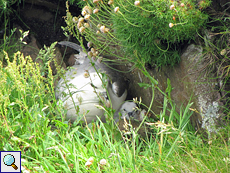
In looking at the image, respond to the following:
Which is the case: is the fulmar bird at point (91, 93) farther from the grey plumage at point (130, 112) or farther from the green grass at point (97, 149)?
the green grass at point (97, 149)

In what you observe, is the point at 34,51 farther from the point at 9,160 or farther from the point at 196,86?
the point at 196,86

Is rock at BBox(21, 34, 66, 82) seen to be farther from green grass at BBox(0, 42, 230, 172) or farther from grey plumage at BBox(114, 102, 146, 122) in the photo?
green grass at BBox(0, 42, 230, 172)

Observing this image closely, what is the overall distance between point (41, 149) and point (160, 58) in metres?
1.06

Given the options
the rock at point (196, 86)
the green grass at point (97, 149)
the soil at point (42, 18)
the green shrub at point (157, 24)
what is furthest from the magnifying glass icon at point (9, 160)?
the soil at point (42, 18)

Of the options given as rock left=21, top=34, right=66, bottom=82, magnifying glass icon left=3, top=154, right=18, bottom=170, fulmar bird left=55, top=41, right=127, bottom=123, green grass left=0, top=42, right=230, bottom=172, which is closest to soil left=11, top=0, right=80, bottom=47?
rock left=21, top=34, right=66, bottom=82

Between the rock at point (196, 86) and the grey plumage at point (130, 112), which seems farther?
the grey plumage at point (130, 112)

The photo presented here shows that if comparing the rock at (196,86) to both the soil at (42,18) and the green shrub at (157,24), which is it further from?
the soil at (42,18)

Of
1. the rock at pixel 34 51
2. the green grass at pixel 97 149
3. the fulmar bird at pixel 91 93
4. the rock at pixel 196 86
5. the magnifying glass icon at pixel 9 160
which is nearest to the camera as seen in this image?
the green grass at pixel 97 149

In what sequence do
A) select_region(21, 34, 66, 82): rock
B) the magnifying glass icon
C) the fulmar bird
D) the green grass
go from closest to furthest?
the green grass
the magnifying glass icon
the fulmar bird
select_region(21, 34, 66, 82): rock

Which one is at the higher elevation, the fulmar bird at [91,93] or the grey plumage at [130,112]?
the fulmar bird at [91,93]

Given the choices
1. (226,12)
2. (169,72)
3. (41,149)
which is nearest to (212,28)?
(226,12)

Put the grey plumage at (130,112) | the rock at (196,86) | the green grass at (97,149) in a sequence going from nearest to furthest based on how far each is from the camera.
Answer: the green grass at (97,149) < the rock at (196,86) < the grey plumage at (130,112)

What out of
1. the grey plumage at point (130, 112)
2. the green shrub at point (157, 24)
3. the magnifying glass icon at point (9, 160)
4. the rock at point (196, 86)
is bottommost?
the magnifying glass icon at point (9, 160)

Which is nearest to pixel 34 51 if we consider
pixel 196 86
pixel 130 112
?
pixel 130 112
